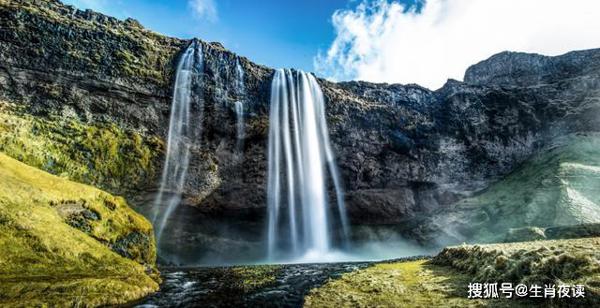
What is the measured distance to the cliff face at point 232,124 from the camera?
46.6 metres

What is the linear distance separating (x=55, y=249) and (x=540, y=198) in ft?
220

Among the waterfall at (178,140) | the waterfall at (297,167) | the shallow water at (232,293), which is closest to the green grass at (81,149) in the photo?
the waterfall at (178,140)

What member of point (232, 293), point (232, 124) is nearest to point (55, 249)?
point (232, 293)

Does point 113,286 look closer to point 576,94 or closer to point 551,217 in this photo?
point 551,217

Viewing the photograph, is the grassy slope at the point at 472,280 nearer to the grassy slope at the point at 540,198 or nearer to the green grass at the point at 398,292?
the green grass at the point at 398,292

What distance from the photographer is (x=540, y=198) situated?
5941cm

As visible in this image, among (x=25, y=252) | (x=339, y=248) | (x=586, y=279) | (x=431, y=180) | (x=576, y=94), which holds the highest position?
(x=576, y=94)

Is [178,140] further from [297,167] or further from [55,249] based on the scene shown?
[55,249]

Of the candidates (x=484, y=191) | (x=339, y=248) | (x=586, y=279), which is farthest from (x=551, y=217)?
(x=586, y=279)

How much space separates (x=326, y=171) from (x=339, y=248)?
629 inches

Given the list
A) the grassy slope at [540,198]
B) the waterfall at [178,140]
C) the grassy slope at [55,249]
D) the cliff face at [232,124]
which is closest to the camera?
the grassy slope at [55,249]

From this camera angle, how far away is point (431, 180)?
240 feet

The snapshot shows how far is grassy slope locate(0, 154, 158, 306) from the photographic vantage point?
610 inches

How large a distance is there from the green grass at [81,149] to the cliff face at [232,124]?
163mm
